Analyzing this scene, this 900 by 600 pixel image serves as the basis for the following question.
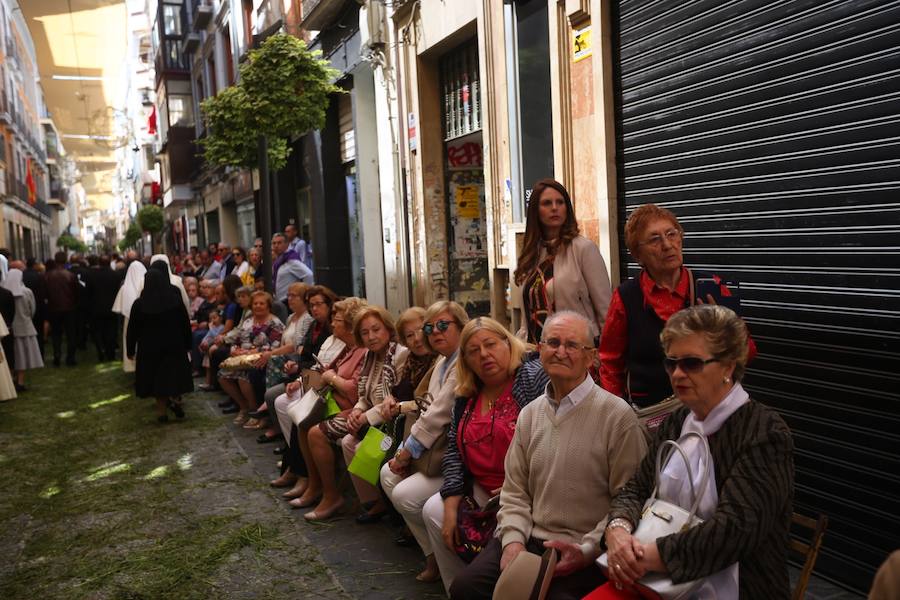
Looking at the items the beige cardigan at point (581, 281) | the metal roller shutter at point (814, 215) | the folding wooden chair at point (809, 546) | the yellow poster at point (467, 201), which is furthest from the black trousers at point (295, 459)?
the yellow poster at point (467, 201)

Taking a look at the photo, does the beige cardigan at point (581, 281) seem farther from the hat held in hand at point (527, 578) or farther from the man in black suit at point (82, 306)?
the man in black suit at point (82, 306)

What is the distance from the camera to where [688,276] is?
4.05m

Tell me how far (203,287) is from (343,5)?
493cm

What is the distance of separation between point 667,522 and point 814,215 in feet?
8.41

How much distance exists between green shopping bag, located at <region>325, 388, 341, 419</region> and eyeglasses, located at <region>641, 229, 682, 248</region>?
3.24 metres

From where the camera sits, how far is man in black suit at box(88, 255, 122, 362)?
1692cm

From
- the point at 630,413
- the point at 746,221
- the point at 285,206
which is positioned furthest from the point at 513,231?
the point at 285,206

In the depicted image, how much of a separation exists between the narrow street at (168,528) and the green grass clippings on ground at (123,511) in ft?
0.04

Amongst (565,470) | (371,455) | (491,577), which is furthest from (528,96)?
(491,577)

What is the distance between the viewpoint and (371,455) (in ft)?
18.1

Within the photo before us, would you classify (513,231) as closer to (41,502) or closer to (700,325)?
(41,502)

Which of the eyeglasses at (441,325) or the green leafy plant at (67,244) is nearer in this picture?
the eyeglasses at (441,325)

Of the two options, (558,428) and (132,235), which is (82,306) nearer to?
(558,428)

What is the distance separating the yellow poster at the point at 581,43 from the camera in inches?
285
